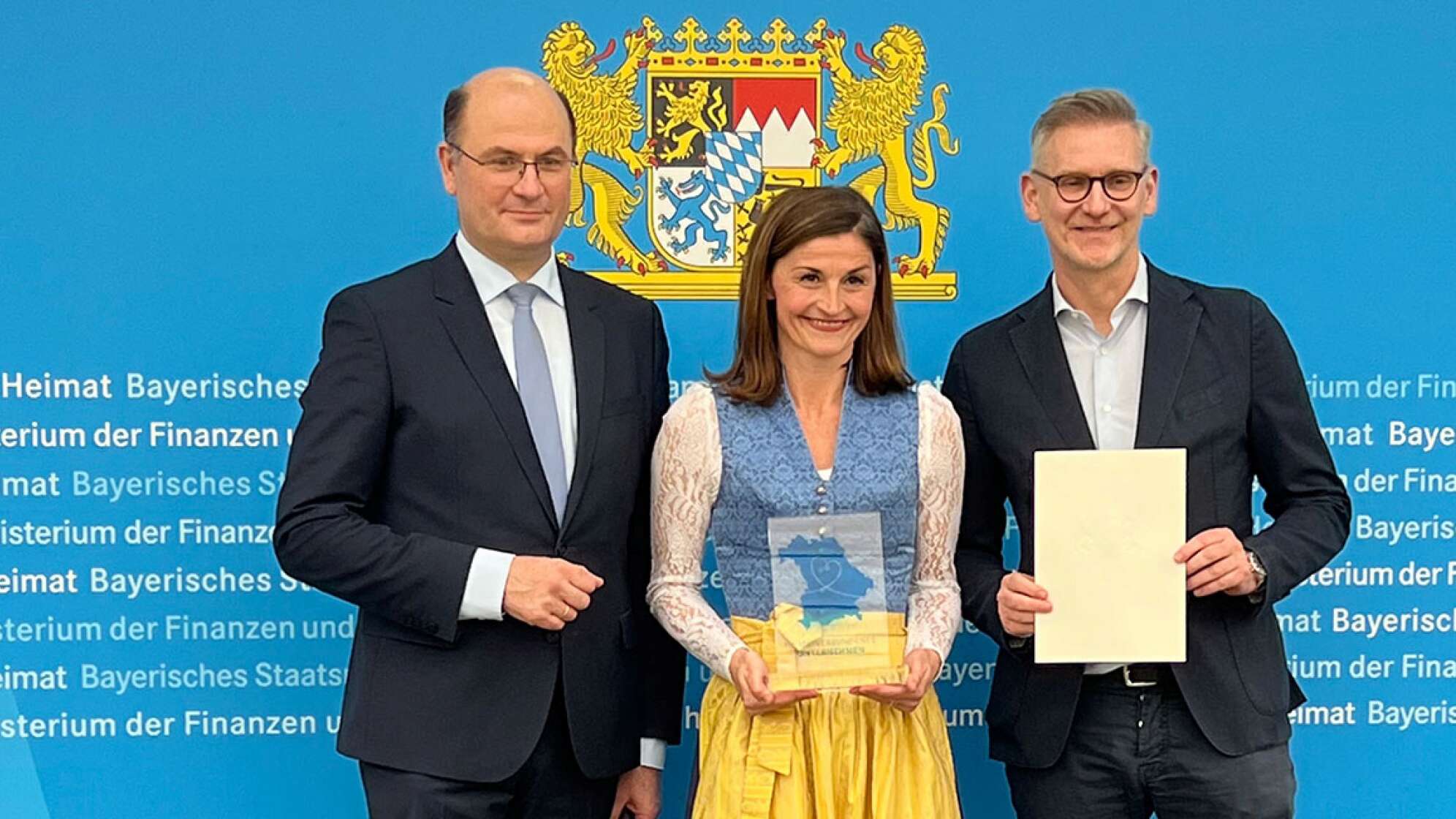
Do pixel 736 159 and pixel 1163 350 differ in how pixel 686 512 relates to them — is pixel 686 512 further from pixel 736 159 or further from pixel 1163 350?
pixel 736 159

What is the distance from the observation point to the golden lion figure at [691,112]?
3121 mm

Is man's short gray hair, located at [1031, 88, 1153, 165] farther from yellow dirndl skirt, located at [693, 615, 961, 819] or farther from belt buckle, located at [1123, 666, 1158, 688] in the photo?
yellow dirndl skirt, located at [693, 615, 961, 819]

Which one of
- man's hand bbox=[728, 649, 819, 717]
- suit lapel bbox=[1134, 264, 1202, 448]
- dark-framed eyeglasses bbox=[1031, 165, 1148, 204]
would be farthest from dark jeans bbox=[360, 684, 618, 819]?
dark-framed eyeglasses bbox=[1031, 165, 1148, 204]

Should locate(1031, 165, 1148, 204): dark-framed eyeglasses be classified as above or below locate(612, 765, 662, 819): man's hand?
above

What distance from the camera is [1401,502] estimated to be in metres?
3.27

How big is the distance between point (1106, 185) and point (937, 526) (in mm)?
671

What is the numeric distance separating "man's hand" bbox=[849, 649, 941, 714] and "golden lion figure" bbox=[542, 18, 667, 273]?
139 cm

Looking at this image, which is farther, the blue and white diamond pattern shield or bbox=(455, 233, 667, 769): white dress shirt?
the blue and white diamond pattern shield

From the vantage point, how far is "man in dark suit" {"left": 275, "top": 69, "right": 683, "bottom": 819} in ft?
7.16

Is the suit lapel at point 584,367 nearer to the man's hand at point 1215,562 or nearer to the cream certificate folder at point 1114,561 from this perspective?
the cream certificate folder at point 1114,561

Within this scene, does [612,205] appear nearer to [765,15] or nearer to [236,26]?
[765,15]

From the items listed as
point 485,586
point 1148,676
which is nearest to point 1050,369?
point 1148,676

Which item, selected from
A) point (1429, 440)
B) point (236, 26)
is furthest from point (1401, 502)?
point (236, 26)

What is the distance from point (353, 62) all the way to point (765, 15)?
96 cm
